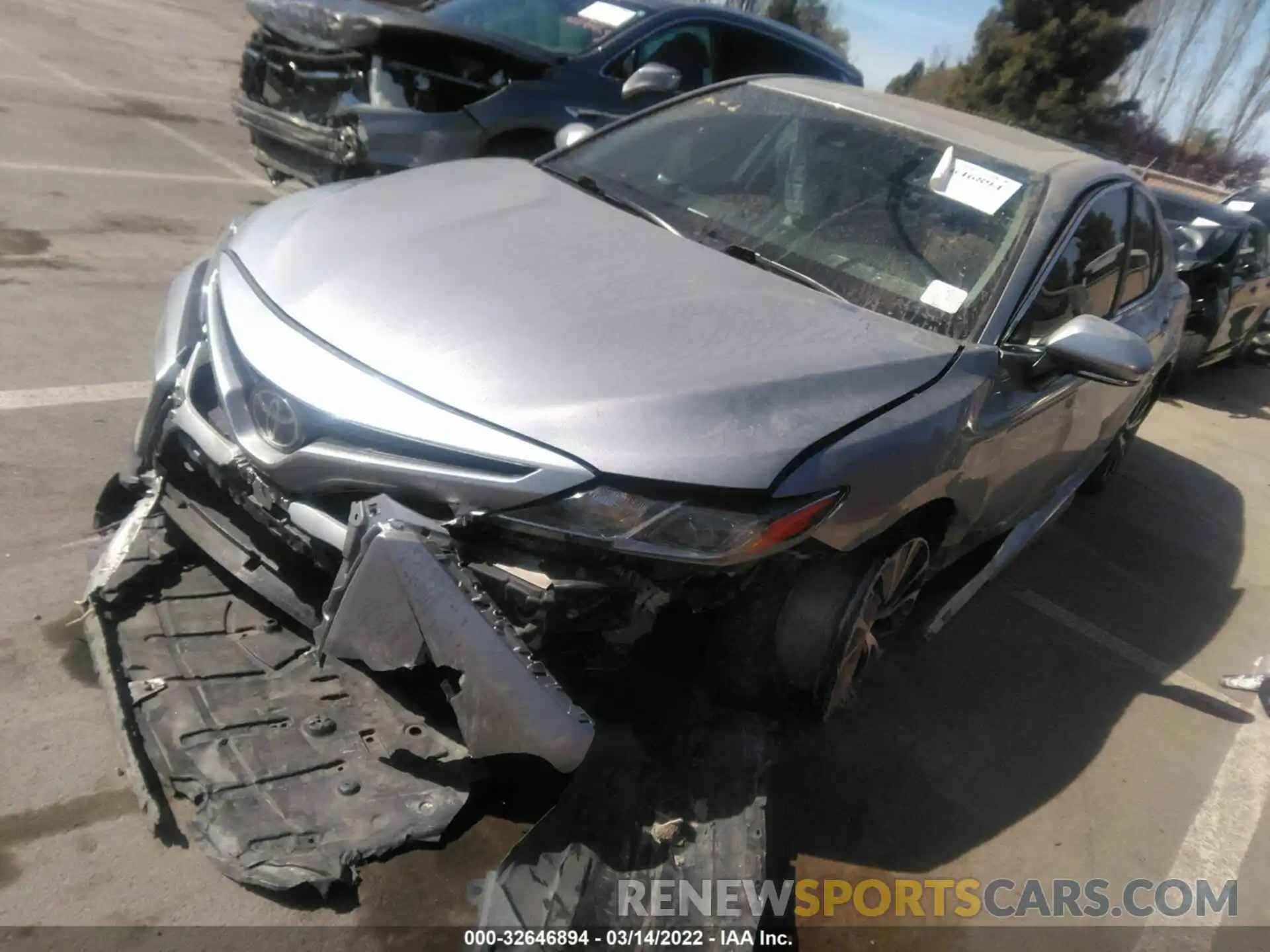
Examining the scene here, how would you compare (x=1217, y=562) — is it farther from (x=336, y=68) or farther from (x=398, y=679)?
(x=336, y=68)

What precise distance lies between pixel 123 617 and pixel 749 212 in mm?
2210

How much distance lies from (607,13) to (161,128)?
4.33 meters

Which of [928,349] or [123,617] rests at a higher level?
[928,349]

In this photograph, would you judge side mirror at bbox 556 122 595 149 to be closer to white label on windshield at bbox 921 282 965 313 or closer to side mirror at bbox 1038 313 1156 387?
white label on windshield at bbox 921 282 965 313

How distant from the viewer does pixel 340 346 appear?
2389 millimetres

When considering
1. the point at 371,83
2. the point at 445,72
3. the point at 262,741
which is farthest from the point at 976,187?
the point at 371,83

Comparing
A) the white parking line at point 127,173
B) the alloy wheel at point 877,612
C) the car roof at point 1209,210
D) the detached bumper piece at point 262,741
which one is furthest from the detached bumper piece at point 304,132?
the car roof at point 1209,210

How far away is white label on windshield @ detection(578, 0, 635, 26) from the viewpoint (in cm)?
686

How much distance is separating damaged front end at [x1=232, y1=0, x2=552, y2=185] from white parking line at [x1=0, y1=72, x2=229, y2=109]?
13.1 ft

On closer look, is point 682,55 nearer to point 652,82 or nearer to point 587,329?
point 652,82

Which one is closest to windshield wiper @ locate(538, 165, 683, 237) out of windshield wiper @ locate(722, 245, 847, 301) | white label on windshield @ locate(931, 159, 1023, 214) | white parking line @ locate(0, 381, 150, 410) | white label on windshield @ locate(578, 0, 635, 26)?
windshield wiper @ locate(722, 245, 847, 301)

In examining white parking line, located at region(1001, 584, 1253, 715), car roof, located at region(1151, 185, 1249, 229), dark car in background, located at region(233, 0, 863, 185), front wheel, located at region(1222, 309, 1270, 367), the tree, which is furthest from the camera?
the tree

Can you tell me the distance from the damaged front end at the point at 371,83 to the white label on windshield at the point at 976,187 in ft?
11.7

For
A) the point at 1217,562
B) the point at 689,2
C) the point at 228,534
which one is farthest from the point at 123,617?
the point at 689,2
